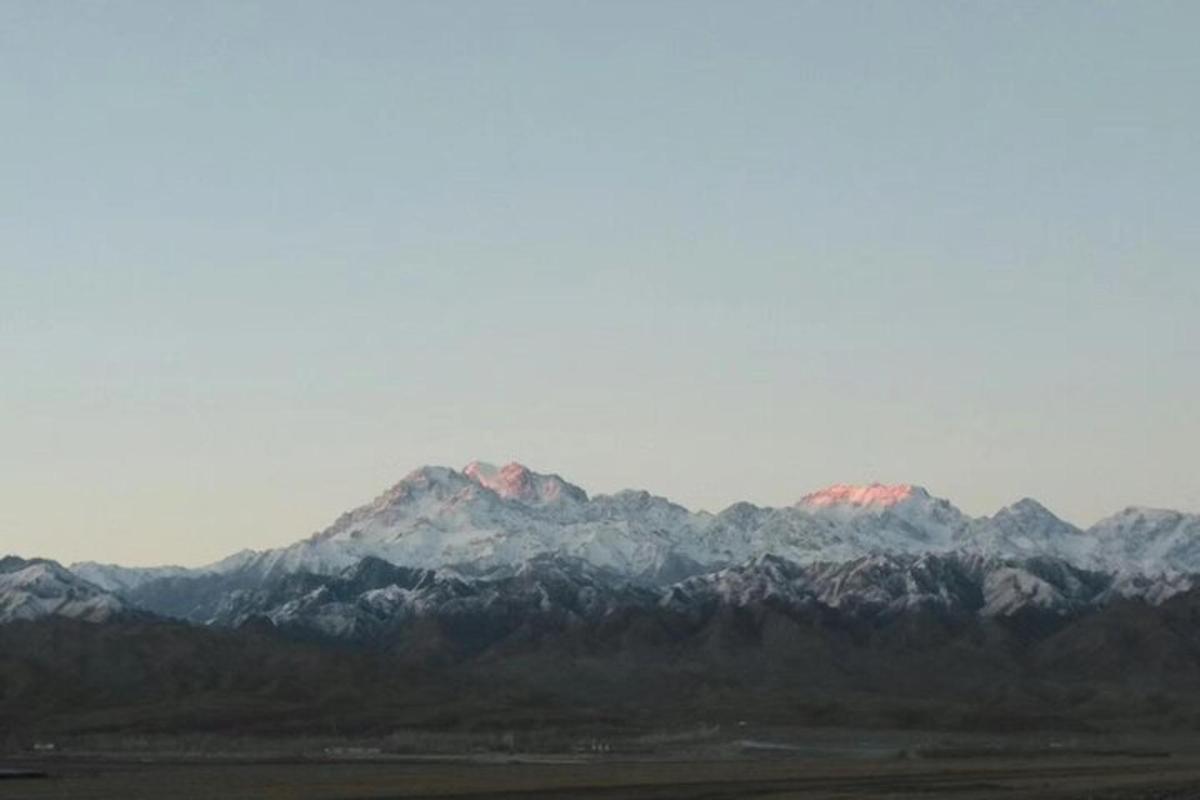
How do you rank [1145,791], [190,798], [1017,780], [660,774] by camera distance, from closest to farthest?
[190,798], [1145,791], [1017,780], [660,774]

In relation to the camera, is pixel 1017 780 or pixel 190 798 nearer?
pixel 190 798

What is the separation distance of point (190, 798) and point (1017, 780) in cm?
6559

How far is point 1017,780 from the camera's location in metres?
174

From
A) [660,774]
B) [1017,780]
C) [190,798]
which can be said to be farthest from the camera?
[660,774]

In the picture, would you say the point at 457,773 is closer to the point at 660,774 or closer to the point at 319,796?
the point at 660,774

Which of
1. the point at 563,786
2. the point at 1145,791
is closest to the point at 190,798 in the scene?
the point at 563,786

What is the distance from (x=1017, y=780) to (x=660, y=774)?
30.0 m

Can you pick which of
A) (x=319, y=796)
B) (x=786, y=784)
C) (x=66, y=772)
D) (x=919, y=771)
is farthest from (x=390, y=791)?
(x=919, y=771)

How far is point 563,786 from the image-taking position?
162m

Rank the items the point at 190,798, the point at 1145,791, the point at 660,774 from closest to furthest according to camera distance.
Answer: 1. the point at 190,798
2. the point at 1145,791
3. the point at 660,774

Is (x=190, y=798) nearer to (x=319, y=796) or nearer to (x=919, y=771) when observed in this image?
(x=319, y=796)

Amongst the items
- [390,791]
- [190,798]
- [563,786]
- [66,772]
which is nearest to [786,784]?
[563,786]

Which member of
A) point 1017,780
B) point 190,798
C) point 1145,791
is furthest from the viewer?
point 1017,780

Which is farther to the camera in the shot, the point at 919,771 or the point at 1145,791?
the point at 919,771
